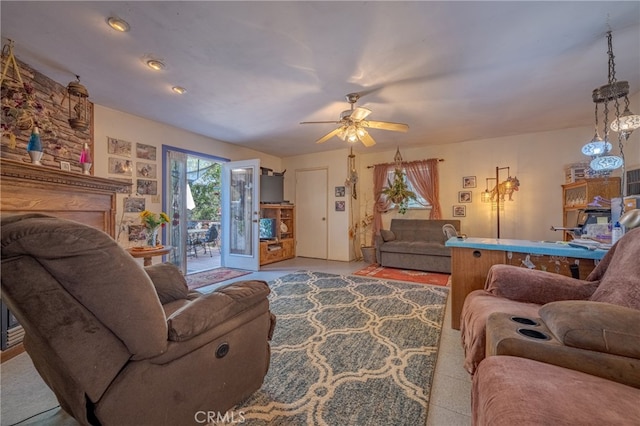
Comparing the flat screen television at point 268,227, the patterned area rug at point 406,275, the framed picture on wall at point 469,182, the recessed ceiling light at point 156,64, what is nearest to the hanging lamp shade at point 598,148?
the patterned area rug at point 406,275

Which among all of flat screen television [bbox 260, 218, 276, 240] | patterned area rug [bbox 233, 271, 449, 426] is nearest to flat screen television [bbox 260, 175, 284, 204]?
flat screen television [bbox 260, 218, 276, 240]

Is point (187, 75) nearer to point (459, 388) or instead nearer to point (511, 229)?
point (459, 388)

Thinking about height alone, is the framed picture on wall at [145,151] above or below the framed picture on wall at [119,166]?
above

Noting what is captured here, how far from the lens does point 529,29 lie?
1870mm

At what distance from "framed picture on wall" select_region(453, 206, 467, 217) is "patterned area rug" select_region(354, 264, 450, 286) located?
58.6 inches

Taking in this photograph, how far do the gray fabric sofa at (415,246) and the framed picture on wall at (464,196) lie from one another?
1.50ft

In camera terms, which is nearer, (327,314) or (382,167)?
(327,314)

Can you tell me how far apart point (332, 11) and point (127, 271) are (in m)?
1.90

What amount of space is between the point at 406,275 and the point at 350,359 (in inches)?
109

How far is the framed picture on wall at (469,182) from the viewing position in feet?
16.4

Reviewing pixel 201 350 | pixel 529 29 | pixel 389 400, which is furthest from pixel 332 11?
pixel 389 400

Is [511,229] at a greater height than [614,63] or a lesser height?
lesser

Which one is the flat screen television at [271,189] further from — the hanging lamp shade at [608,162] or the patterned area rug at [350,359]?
the hanging lamp shade at [608,162]

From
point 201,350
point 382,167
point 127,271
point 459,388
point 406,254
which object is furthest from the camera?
point 382,167
